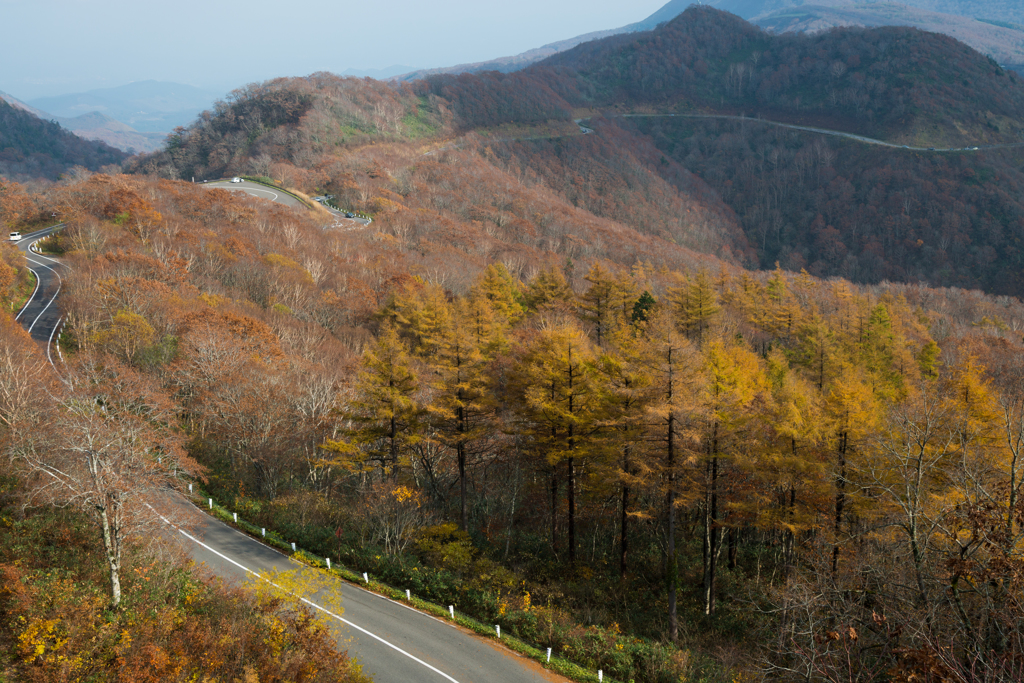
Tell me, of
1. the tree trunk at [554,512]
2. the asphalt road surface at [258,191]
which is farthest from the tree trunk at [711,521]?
the asphalt road surface at [258,191]

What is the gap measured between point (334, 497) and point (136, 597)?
1394 centimetres

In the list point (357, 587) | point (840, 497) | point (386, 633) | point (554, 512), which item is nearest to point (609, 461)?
point (554, 512)

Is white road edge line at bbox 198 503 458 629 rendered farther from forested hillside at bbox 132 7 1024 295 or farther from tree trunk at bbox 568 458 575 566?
forested hillside at bbox 132 7 1024 295

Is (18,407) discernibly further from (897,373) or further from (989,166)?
(989,166)

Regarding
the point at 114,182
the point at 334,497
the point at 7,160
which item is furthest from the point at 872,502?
the point at 7,160

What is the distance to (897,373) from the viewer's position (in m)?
40.1

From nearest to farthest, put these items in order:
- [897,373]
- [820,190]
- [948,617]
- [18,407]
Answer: [948,617] < [18,407] < [897,373] < [820,190]

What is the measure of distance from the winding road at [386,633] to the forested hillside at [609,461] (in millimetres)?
1459

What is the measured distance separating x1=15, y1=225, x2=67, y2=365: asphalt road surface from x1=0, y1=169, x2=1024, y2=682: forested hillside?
2162mm

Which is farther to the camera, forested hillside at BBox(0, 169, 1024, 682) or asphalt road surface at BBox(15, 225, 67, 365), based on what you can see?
asphalt road surface at BBox(15, 225, 67, 365)

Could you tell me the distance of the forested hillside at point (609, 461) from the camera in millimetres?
13008

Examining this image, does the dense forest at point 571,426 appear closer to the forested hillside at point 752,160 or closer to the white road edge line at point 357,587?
the white road edge line at point 357,587

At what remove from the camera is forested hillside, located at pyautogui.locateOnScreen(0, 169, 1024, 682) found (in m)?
13.0

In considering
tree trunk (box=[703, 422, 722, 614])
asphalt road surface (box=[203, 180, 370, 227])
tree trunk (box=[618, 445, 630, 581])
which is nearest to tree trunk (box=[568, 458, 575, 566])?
tree trunk (box=[618, 445, 630, 581])
